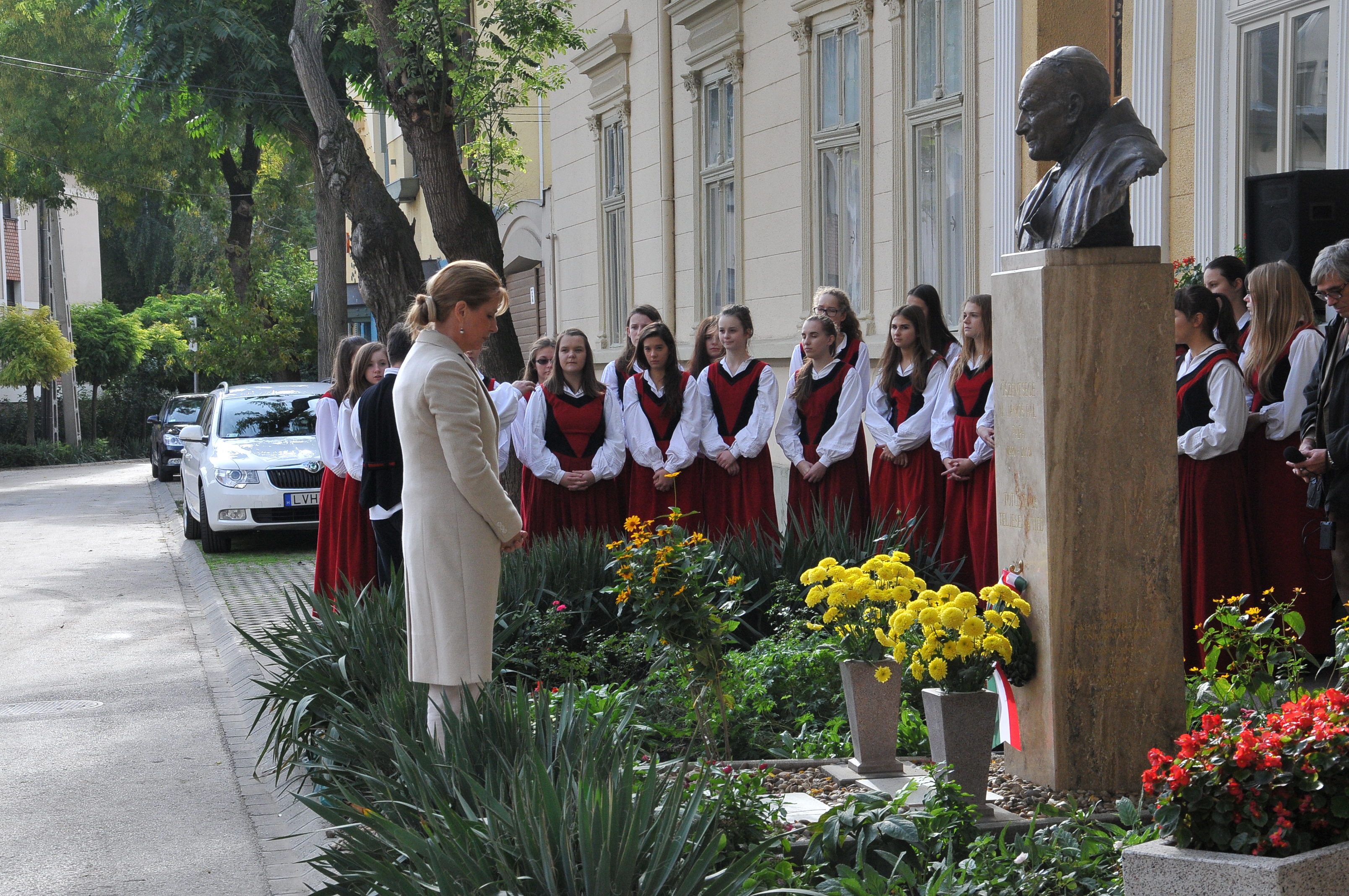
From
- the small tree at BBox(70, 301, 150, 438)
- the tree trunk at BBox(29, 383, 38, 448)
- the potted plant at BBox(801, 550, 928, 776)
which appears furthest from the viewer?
the small tree at BBox(70, 301, 150, 438)

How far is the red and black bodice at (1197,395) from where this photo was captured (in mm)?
6566

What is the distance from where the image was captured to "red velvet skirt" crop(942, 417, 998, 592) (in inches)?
309

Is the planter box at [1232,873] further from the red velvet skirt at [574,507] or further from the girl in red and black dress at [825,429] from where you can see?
the red velvet skirt at [574,507]

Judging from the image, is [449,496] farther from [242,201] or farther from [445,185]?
[242,201]

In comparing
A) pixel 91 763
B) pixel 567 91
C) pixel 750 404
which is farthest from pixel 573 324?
pixel 91 763

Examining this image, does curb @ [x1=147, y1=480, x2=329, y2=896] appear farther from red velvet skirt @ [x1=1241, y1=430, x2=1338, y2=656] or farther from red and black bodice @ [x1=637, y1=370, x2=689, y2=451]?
red velvet skirt @ [x1=1241, y1=430, x2=1338, y2=656]

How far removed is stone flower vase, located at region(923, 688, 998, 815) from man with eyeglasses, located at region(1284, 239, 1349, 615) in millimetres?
2111

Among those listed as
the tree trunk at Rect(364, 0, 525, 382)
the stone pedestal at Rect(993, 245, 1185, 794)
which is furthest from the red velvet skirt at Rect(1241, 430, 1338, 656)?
the tree trunk at Rect(364, 0, 525, 382)

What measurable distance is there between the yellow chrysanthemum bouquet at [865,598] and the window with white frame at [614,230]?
14.2 metres

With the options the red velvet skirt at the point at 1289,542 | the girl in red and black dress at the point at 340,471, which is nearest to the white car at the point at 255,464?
the girl in red and black dress at the point at 340,471

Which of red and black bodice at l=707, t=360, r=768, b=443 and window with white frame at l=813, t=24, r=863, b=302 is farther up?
window with white frame at l=813, t=24, r=863, b=302

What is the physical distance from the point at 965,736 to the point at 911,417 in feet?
13.4

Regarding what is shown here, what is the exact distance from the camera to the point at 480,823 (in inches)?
145

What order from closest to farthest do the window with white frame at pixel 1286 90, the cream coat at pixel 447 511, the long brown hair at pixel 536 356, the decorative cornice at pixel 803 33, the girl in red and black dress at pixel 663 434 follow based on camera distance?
the cream coat at pixel 447 511, the window with white frame at pixel 1286 90, the girl in red and black dress at pixel 663 434, the long brown hair at pixel 536 356, the decorative cornice at pixel 803 33
